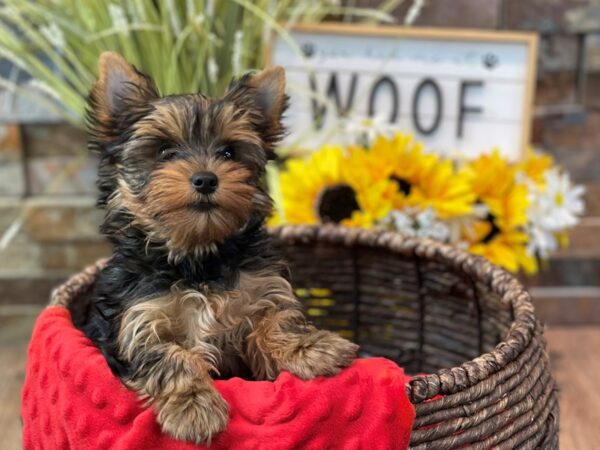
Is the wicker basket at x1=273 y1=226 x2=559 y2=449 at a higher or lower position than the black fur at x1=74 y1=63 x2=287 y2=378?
lower

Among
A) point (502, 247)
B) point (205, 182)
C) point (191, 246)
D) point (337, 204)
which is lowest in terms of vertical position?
point (502, 247)

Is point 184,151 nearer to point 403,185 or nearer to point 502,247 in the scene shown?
point 403,185

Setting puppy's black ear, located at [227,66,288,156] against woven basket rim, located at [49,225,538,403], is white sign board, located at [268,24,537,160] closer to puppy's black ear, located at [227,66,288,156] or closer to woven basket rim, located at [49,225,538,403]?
woven basket rim, located at [49,225,538,403]

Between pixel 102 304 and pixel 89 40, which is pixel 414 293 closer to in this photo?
pixel 102 304

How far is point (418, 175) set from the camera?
1835mm

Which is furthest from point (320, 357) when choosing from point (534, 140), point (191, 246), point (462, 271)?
point (534, 140)

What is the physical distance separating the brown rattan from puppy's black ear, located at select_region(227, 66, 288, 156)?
0.50 metres

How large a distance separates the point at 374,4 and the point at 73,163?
44.7 inches

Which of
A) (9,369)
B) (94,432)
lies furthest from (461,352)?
(9,369)

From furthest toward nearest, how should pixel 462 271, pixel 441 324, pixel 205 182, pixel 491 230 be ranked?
pixel 491 230 < pixel 441 324 < pixel 462 271 < pixel 205 182

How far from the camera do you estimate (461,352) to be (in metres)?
1.76

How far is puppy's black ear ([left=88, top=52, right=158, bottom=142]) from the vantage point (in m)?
1.14

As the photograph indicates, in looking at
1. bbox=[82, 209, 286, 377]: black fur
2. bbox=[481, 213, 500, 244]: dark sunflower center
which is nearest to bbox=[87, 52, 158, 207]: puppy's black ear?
bbox=[82, 209, 286, 377]: black fur

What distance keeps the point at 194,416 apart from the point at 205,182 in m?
0.33
